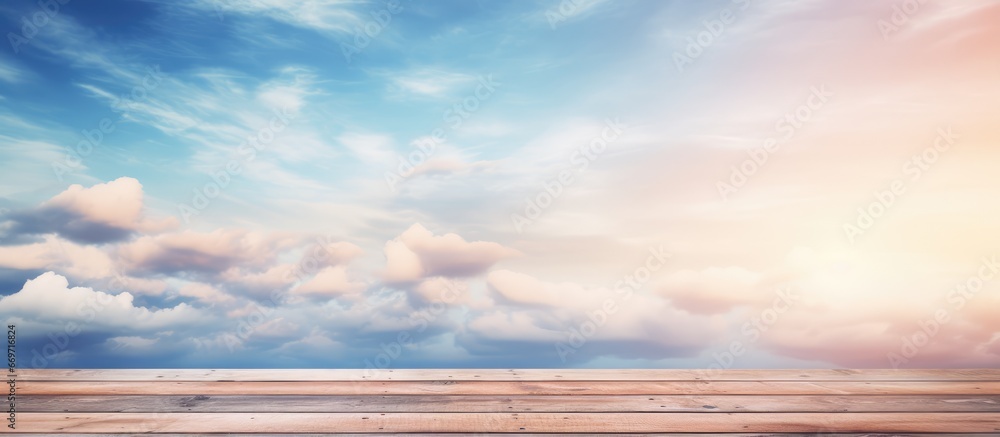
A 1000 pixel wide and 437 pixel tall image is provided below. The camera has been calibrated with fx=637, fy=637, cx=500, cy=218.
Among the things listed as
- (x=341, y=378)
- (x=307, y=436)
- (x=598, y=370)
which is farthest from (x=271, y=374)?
(x=598, y=370)

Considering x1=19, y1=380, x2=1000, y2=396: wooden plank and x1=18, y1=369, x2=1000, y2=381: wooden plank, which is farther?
x1=18, y1=369, x2=1000, y2=381: wooden plank

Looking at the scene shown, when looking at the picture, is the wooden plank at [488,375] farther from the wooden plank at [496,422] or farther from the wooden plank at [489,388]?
the wooden plank at [496,422]

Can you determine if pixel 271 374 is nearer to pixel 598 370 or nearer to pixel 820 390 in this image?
pixel 598 370

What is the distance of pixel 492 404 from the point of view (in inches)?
171

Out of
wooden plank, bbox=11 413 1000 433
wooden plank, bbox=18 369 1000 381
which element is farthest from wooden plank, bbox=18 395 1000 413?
wooden plank, bbox=18 369 1000 381

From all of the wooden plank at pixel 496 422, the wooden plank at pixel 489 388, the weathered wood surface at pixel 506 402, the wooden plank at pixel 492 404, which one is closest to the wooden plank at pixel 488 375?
the weathered wood surface at pixel 506 402

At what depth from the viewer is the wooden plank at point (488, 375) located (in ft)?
17.6

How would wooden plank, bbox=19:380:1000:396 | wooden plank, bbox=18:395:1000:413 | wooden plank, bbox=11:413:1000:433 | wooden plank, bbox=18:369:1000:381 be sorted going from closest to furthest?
1. wooden plank, bbox=11:413:1000:433
2. wooden plank, bbox=18:395:1000:413
3. wooden plank, bbox=19:380:1000:396
4. wooden plank, bbox=18:369:1000:381

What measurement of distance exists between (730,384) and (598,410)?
5.39ft

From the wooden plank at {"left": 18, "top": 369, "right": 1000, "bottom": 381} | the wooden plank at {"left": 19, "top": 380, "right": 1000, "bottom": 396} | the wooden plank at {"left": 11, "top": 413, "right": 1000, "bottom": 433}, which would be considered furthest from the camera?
the wooden plank at {"left": 18, "top": 369, "right": 1000, "bottom": 381}

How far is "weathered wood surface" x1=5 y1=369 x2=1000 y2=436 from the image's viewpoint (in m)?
3.80

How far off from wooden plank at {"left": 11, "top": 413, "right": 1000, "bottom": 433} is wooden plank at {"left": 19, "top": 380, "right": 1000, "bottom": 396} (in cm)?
70

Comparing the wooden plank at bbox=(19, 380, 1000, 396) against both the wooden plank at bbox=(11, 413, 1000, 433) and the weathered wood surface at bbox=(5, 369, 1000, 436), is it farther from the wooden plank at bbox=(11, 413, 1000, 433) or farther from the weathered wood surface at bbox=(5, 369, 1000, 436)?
the wooden plank at bbox=(11, 413, 1000, 433)

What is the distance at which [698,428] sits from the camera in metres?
3.79
